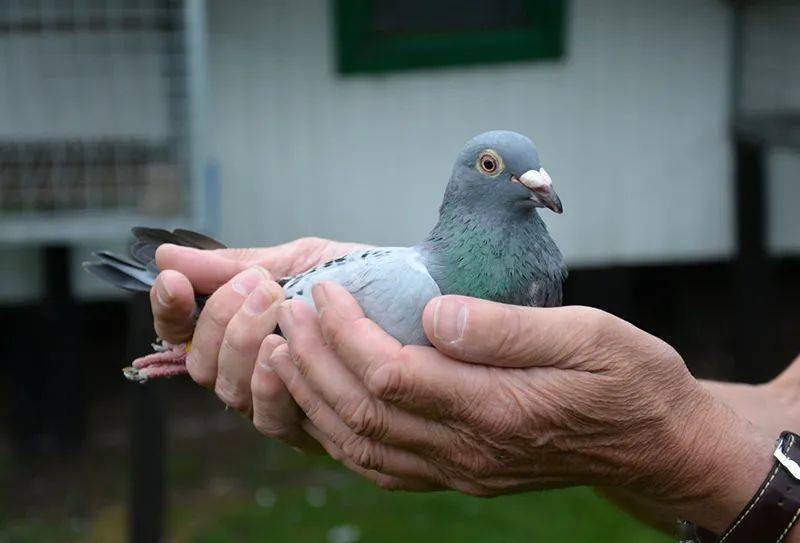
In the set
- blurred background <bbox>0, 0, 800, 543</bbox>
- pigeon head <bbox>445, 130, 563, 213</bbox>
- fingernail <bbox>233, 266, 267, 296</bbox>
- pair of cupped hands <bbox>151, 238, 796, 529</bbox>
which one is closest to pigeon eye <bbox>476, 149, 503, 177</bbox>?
pigeon head <bbox>445, 130, 563, 213</bbox>

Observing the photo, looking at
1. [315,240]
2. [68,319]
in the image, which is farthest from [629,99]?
[315,240]

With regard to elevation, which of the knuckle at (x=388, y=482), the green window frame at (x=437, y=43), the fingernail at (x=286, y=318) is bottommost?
the knuckle at (x=388, y=482)

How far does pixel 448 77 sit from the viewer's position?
6.63 m

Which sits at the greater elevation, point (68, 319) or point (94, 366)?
point (68, 319)

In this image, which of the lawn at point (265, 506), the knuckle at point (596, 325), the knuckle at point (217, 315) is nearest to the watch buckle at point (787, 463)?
the knuckle at point (596, 325)

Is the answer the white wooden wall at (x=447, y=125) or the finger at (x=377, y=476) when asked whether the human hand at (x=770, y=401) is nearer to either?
the finger at (x=377, y=476)

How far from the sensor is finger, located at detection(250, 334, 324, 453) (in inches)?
92.0

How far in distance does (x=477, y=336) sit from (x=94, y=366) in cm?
610

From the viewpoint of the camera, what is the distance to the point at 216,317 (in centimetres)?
249

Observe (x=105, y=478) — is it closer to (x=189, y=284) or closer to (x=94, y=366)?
(x=94, y=366)

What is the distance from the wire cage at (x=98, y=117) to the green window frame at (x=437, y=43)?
113 centimetres

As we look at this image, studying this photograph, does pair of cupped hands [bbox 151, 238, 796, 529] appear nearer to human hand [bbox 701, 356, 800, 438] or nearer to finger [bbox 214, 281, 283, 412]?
finger [bbox 214, 281, 283, 412]

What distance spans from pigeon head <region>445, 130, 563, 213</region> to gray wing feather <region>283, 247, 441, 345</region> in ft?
0.65

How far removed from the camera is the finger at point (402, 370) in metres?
1.99
